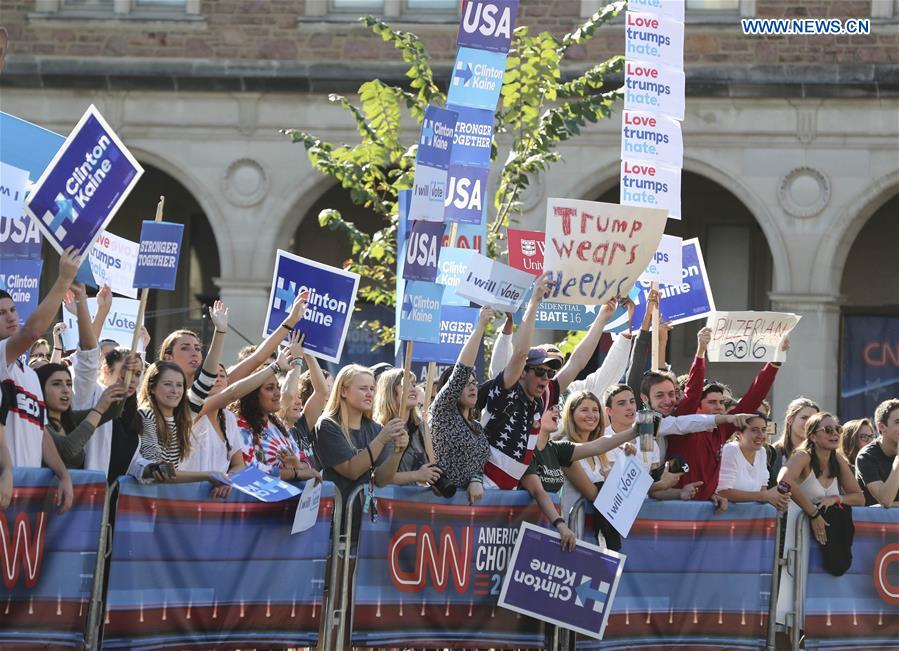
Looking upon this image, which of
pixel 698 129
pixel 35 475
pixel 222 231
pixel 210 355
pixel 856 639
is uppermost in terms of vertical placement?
pixel 698 129

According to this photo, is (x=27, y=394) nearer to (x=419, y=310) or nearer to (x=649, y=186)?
(x=419, y=310)

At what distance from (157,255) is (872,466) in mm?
4540

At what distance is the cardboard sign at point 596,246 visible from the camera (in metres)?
9.91

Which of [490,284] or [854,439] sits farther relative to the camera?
[854,439]

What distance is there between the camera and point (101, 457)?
8672 mm

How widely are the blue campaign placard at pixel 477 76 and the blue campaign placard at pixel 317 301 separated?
1.94 m

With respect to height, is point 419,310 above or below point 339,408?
above

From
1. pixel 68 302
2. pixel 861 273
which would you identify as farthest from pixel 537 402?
pixel 861 273

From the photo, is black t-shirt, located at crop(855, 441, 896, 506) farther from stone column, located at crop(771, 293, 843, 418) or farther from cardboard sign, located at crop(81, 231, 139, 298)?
stone column, located at crop(771, 293, 843, 418)

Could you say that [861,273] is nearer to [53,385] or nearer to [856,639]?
[856,639]

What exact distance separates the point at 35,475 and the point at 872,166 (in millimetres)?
14356

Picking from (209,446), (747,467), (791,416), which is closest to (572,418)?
(747,467)

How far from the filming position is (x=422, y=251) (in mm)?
9875

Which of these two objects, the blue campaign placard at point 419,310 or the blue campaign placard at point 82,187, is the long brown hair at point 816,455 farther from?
the blue campaign placard at point 82,187
